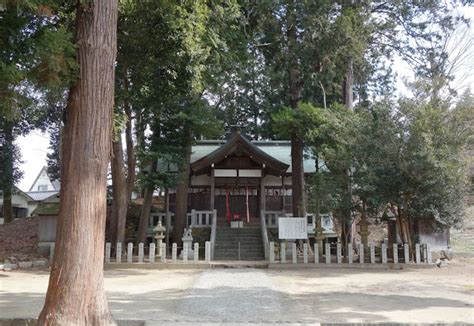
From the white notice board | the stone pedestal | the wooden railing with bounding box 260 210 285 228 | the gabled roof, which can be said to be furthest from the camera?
the gabled roof

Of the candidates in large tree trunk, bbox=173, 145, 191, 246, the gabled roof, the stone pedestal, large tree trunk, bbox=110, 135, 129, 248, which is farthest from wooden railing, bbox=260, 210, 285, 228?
large tree trunk, bbox=110, 135, 129, 248

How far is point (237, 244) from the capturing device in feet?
53.2

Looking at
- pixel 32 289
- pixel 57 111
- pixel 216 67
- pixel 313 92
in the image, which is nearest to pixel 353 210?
pixel 216 67

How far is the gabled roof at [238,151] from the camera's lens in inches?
725

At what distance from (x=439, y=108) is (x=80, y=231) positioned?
34.6ft

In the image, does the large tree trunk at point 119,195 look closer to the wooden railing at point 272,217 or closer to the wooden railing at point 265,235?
the wooden railing at point 265,235

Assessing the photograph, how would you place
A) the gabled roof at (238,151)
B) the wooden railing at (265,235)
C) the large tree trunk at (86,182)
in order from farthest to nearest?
1. the gabled roof at (238,151)
2. the wooden railing at (265,235)
3. the large tree trunk at (86,182)

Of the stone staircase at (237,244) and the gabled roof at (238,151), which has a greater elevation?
the gabled roof at (238,151)

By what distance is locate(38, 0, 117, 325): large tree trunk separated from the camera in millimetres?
4672

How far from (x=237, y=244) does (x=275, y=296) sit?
8735mm

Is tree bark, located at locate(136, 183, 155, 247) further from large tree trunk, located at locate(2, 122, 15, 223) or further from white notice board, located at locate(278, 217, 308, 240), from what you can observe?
large tree trunk, located at locate(2, 122, 15, 223)

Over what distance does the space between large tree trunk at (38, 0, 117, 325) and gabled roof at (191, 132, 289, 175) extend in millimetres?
13022

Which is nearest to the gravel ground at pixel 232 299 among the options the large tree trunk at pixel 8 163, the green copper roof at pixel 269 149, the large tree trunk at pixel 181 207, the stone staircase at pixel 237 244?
the stone staircase at pixel 237 244

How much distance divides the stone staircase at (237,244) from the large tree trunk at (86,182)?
1049cm
